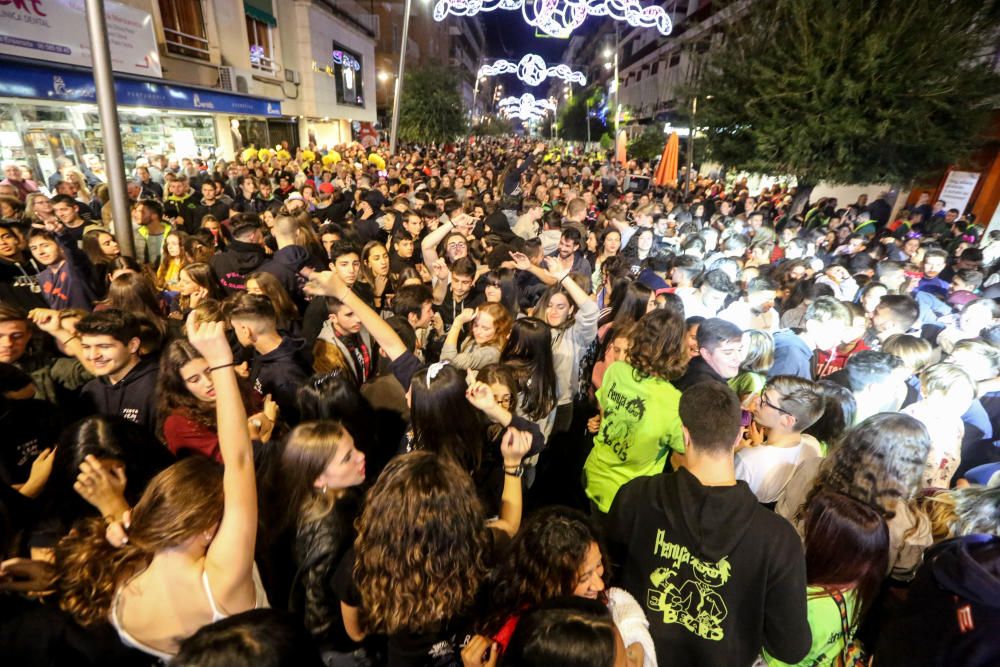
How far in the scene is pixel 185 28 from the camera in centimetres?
1612

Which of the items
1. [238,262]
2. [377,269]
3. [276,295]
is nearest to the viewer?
[276,295]

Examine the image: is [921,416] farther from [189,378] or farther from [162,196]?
[162,196]

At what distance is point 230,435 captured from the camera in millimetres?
1733

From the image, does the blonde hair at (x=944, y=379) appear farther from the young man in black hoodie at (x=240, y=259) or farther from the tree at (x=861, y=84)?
the tree at (x=861, y=84)

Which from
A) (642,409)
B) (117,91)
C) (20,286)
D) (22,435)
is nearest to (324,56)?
(117,91)

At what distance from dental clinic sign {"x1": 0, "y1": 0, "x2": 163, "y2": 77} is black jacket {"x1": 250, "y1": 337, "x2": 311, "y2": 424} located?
26.7ft

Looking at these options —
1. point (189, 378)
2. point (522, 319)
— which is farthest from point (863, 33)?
point (189, 378)

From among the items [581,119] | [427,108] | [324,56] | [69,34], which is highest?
[324,56]

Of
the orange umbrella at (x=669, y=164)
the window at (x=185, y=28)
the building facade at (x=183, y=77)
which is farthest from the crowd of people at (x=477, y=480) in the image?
the window at (x=185, y=28)

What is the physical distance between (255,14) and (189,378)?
24356mm

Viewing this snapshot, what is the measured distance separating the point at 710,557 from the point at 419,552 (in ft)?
3.56

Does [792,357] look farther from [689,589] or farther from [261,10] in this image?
[261,10]

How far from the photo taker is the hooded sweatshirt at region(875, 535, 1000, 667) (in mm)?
1604

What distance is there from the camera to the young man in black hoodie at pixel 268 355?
333cm
